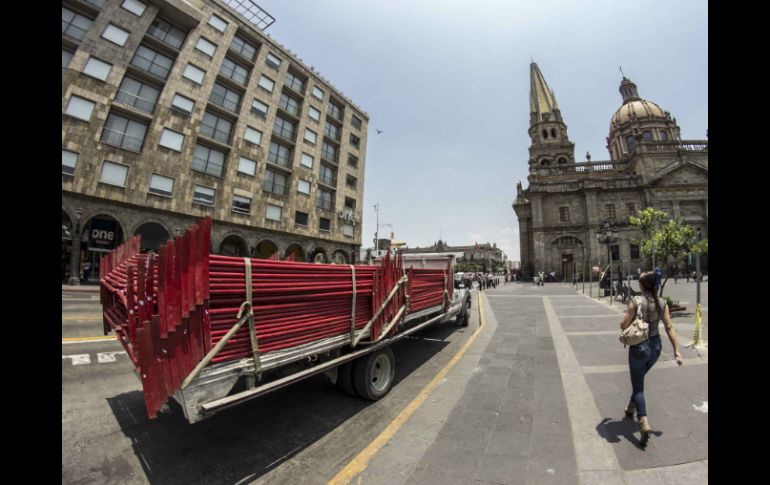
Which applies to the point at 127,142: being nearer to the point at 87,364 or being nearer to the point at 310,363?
the point at 87,364

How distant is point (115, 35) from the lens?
18234 millimetres

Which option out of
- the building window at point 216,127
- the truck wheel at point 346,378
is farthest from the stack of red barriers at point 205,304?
the building window at point 216,127

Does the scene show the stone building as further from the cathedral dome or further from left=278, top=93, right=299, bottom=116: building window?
left=278, top=93, right=299, bottom=116: building window

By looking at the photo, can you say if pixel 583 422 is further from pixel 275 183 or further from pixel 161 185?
pixel 275 183

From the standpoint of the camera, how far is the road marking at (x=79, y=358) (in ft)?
17.1

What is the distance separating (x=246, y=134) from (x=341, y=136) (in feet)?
Answer: 36.8

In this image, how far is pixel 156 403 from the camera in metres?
2.42

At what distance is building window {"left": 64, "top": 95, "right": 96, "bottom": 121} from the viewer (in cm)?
1623

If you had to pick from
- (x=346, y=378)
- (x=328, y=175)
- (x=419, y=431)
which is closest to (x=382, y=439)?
(x=419, y=431)

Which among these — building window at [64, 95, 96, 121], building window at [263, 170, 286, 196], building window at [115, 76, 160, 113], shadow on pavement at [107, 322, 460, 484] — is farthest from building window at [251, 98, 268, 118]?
shadow on pavement at [107, 322, 460, 484]

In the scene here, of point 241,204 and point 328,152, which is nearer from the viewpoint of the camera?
point 241,204

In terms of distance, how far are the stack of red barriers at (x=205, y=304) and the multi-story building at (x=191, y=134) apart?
60.2ft

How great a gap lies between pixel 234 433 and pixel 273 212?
23375 mm
